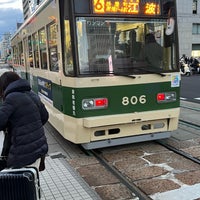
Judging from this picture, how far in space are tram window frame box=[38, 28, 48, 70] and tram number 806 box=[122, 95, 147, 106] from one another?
2.19 m

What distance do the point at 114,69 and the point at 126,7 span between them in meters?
1.04

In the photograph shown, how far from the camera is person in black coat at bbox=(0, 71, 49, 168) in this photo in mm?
2824

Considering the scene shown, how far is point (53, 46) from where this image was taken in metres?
5.77

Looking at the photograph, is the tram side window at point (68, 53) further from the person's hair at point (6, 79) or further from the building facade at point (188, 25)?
the building facade at point (188, 25)

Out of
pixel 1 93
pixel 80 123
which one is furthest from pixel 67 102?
pixel 1 93

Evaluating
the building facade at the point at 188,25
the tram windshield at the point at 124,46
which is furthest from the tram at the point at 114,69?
the building facade at the point at 188,25

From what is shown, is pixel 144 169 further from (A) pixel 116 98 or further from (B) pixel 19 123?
(B) pixel 19 123

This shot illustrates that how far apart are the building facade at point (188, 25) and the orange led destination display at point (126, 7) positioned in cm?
3907

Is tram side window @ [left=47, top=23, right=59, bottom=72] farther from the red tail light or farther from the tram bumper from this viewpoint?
the red tail light

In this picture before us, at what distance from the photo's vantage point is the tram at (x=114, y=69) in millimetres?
4961

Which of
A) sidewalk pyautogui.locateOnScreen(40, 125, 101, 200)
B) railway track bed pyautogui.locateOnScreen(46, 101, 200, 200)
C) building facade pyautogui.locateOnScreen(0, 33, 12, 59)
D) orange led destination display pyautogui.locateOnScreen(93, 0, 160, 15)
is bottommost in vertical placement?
railway track bed pyautogui.locateOnScreen(46, 101, 200, 200)

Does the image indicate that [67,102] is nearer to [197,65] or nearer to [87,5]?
[87,5]

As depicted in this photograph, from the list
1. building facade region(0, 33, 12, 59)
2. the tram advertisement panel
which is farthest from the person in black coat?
building facade region(0, 33, 12, 59)

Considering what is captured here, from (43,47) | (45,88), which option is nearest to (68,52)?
(43,47)
